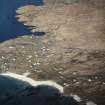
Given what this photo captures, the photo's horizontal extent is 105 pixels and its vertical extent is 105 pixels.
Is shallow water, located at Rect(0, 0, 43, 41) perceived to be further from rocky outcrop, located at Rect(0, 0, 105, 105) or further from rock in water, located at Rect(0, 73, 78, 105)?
rock in water, located at Rect(0, 73, 78, 105)

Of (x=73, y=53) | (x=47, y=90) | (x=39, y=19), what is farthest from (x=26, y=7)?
(x=47, y=90)

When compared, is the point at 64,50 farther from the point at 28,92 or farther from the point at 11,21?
the point at 11,21

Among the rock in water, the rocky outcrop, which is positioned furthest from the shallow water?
the rock in water

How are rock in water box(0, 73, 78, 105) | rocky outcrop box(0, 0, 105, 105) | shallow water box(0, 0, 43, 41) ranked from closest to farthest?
1. rock in water box(0, 73, 78, 105)
2. rocky outcrop box(0, 0, 105, 105)
3. shallow water box(0, 0, 43, 41)

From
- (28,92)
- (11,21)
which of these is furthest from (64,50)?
(11,21)

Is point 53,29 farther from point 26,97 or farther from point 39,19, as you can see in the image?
point 26,97
